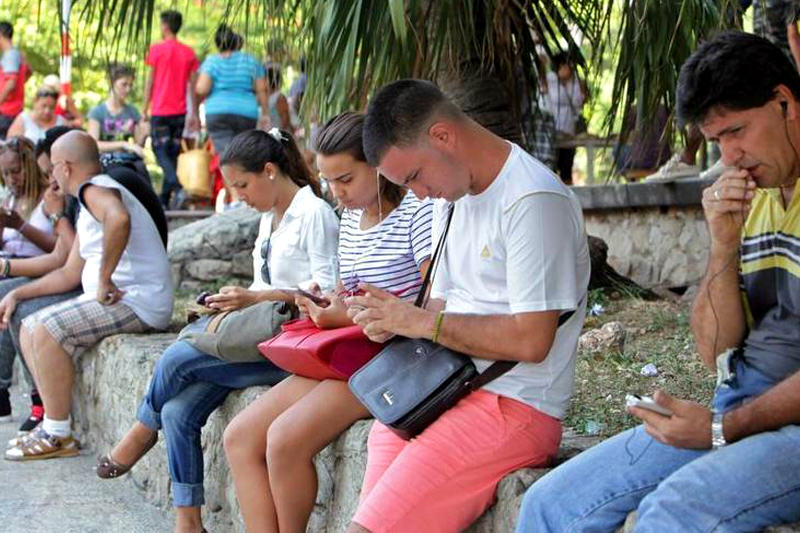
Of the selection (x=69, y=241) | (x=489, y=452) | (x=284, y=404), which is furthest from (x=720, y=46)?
(x=69, y=241)

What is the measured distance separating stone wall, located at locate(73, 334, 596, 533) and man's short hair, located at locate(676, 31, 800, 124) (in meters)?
1.06

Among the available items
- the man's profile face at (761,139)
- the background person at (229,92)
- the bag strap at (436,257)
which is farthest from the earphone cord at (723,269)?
the background person at (229,92)

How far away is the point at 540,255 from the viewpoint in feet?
10.9

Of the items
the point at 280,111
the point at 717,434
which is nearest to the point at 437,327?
the point at 717,434

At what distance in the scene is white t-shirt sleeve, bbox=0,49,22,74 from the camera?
12328 mm

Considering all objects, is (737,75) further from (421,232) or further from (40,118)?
(40,118)

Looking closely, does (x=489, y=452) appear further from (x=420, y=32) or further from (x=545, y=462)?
(x=420, y=32)

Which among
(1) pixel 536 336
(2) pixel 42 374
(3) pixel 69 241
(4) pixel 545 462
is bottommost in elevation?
(2) pixel 42 374

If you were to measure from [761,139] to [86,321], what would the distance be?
4450 millimetres

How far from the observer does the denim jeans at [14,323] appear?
7.25 metres

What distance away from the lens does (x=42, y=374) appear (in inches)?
263

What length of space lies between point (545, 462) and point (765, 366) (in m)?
0.69

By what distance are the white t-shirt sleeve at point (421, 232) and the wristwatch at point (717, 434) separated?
59.7 inches

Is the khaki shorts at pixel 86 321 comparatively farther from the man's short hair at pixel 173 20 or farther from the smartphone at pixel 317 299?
the man's short hair at pixel 173 20
